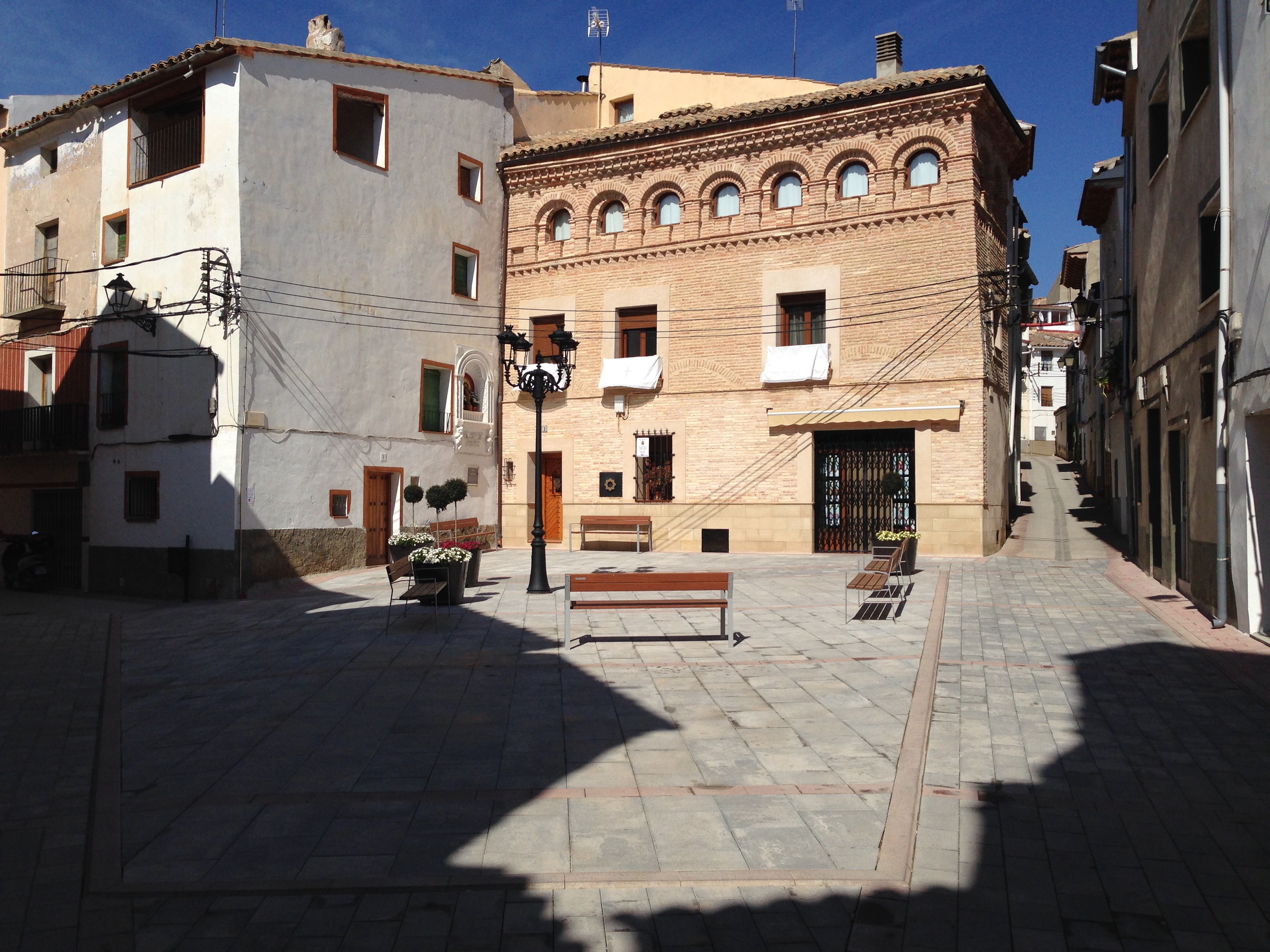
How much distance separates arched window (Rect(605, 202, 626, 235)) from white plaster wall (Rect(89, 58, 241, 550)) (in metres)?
8.78

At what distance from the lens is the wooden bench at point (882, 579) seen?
1120 cm

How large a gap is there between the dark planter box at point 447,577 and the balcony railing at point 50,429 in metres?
11.9

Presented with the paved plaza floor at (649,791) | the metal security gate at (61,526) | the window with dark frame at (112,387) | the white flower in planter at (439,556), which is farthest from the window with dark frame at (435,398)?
the paved plaza floor at (649,791)

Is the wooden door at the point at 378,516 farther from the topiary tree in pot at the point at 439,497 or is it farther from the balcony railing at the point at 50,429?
the balcony railing at the point at 50,429

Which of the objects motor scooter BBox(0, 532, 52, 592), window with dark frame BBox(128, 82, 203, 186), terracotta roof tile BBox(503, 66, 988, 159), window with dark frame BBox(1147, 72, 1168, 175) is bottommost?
motor scooter BBox(0, 532, 52, 592)

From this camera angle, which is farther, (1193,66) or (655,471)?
(655,471)

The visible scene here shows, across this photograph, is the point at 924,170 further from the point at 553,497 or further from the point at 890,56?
the point at 553,497

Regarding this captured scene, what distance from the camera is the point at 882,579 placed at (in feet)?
37.7

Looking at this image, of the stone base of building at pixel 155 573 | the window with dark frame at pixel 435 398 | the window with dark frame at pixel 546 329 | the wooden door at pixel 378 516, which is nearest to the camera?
the stone base of building at pixel 155 573

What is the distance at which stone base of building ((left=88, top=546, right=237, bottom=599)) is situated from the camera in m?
16.9

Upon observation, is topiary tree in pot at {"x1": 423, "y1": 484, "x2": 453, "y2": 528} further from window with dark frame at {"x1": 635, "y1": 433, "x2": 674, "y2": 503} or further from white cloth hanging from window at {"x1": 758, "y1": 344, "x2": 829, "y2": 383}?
white cloth hanging from window at {"x1": 758, "y1": 344, "x2": 829, "y2": 383}

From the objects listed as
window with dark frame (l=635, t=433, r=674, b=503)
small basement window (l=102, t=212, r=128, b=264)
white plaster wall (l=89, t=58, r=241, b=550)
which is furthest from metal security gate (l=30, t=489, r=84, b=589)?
window with dark frame (l=635, t=433, r=674, b=503)

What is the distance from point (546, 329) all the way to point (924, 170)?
9.49 meters

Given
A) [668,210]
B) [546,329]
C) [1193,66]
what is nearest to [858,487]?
[668,210]
